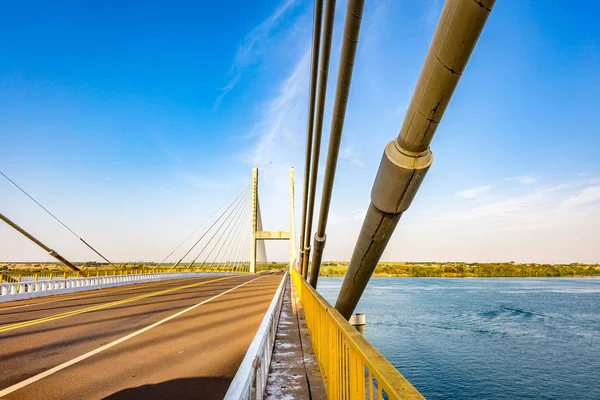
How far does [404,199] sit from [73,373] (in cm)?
549

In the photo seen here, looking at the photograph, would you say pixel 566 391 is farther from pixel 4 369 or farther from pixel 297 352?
pixel 4 369

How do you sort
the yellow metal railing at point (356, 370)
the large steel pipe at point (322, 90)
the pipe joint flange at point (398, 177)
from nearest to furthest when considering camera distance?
1. the yellow metal railing at point (356, 370)
2. the pipe joint flange at point (398, 177)
3. the large steel pipe at point (322, 90)

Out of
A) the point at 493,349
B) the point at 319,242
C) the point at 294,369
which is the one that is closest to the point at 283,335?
the point at 294,369

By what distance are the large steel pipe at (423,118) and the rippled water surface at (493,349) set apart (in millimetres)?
11901

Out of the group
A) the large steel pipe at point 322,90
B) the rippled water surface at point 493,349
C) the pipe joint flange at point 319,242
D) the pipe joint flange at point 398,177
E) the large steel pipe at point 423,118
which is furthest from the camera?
the rippled water surface at point 493,349

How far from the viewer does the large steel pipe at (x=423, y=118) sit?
3.02 metres

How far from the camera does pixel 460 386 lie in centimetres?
1525

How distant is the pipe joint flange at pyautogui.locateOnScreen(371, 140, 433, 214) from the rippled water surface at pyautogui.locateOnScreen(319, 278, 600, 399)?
12420 millimetres

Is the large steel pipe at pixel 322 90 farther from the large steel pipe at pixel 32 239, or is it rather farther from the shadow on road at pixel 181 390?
the large steel pipe at pixel 32 239

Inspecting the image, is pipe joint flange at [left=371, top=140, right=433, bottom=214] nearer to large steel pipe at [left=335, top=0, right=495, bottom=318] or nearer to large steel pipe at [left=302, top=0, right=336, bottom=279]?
large steel pipe at [left=335, top=0, right=495, bottom=318]

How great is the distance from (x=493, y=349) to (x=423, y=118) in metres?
22.6

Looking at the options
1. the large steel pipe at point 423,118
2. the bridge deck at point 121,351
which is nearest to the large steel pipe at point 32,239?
the bridge deck at point 121,351

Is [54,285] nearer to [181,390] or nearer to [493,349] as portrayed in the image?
[181,390]

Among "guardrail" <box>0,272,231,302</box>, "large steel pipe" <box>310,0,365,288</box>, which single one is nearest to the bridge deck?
"guardrail" <box>0,272,231,302</box>
